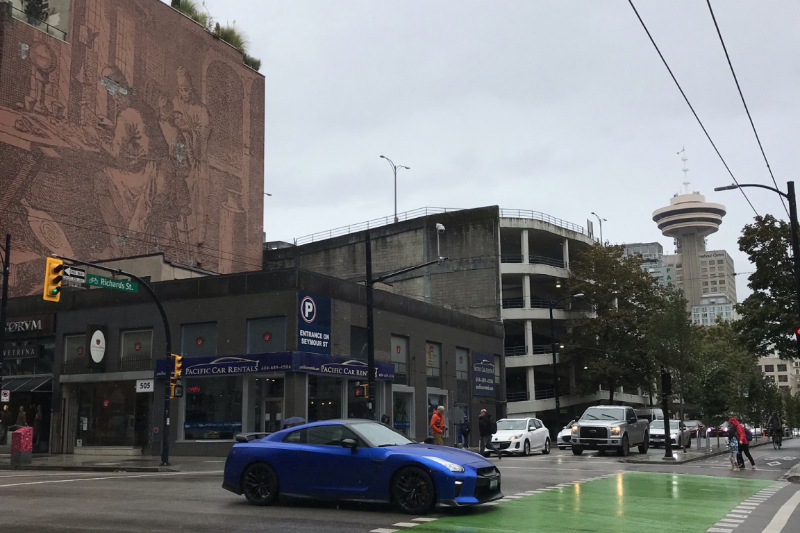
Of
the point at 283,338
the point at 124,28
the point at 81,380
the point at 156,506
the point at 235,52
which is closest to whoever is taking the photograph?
the point at 156,506

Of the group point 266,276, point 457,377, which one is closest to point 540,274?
point 457,377

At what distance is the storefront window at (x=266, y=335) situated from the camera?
107 feet

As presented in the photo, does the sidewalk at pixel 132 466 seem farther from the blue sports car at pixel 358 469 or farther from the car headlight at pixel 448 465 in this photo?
the car headlight at pixel 448 465

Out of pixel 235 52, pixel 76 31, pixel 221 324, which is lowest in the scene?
pixel 221 324

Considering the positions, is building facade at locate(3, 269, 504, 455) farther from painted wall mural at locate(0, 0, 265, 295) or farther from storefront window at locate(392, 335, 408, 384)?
painted wall mural at locate(0, 0, 265, 295)

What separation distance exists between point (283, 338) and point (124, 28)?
26.2 meters

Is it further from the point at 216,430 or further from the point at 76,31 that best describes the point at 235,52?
the point at 216,430

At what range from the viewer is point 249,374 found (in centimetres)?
3303

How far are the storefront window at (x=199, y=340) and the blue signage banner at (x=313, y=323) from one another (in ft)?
13.9

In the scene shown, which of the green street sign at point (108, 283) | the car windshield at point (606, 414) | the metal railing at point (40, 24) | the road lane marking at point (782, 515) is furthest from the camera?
the metal railing at point (40, 24)

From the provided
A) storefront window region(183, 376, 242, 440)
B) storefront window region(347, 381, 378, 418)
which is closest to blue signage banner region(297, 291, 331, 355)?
storefront window region(347, 381, 378, 418)

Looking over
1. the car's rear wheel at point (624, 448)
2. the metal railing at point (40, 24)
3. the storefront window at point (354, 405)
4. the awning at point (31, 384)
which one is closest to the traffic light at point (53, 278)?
the storefront window at point (354, 405)

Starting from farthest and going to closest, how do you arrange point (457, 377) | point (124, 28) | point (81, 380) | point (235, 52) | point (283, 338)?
point (235, 52), point (124, 28), point (457, 377), point (81, 380), point (283, 338)

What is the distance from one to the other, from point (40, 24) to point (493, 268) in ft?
103
